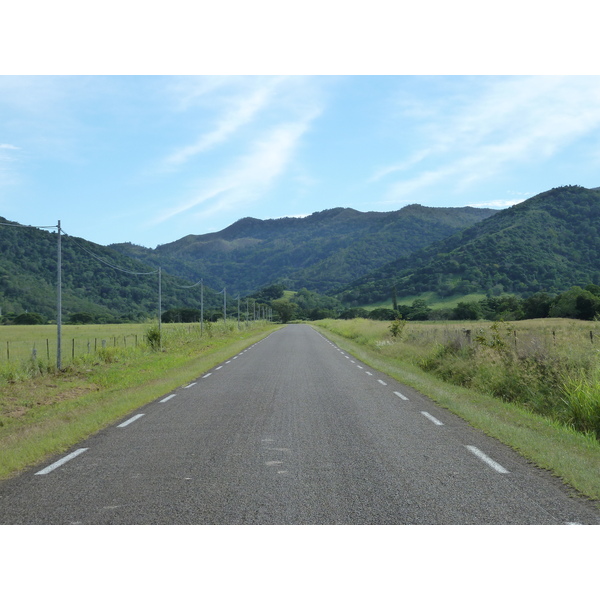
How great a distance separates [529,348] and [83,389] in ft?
40.0

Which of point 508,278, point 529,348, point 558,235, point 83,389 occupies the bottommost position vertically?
point 83,389

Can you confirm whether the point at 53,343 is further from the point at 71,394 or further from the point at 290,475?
the point at 290,475

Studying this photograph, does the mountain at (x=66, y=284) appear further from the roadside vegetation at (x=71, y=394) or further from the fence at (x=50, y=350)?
the roadside vegetation at (x=71, y=394)

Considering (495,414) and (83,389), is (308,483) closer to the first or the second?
(495,414)

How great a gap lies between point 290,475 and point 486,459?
263 cm

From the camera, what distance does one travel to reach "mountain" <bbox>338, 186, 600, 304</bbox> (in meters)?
100

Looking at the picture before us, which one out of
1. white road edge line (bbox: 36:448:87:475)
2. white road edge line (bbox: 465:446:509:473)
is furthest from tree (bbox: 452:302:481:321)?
white road edge line (bbox: 36:448:87:475)

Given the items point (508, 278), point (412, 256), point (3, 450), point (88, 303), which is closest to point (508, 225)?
point (508, 278)

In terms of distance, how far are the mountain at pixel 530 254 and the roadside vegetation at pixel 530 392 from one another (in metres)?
82.8

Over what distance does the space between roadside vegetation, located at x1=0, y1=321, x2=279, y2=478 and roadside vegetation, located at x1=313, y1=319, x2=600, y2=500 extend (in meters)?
6.54

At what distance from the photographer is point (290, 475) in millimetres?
6324

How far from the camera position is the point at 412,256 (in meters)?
178

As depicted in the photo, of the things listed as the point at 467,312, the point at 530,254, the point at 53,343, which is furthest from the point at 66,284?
the point at 530,254

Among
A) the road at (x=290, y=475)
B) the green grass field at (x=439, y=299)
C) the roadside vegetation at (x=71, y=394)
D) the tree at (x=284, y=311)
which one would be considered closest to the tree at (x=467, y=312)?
the green grass field at (x=439, y=299)
